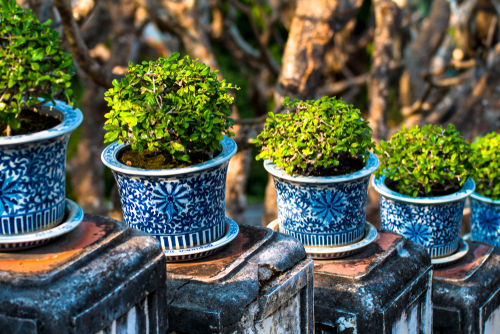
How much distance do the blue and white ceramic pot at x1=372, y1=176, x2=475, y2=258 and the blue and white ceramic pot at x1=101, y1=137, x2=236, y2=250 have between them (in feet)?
3.73

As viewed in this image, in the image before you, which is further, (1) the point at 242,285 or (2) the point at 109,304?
(1) the point at 242,285

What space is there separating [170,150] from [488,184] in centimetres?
218

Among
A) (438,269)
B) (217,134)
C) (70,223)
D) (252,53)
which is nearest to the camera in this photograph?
(70,223)

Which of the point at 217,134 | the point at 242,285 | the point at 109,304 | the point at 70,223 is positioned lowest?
the point at 242,285

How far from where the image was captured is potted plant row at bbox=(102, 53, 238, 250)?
2252mm

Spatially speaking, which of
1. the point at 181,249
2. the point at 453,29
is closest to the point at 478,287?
the point at 181,249

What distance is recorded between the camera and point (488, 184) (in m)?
3.54

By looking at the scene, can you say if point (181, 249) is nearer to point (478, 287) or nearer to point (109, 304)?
point (109, 304)

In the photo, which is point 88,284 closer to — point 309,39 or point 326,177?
point 326,177

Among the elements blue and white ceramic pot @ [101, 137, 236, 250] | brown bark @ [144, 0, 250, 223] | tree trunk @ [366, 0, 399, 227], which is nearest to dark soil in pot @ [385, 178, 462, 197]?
blue and white ceramic pot @ [101, 137, 236, 250]

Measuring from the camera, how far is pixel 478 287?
119 inches

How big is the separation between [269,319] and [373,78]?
14.5ft

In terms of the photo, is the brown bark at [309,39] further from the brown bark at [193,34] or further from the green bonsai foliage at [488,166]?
the green bonsai foliage at [488,166]

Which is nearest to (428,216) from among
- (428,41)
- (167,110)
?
(167,110)
